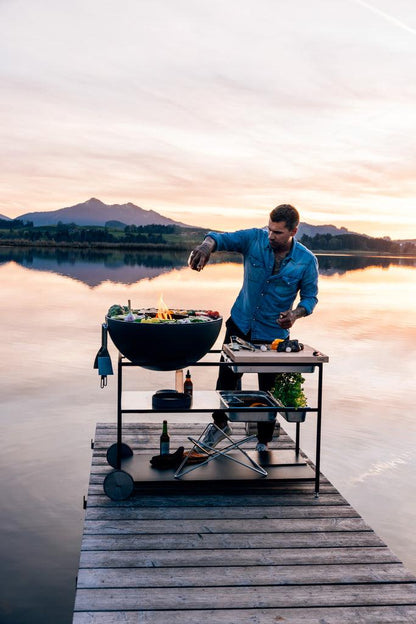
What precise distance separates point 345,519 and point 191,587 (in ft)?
4.31

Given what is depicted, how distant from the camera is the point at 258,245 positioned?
476 cm

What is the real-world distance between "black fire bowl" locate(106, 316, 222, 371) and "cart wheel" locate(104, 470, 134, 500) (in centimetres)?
74

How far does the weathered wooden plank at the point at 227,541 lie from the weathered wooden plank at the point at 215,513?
0.86 ft

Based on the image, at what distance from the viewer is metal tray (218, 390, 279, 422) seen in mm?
4234

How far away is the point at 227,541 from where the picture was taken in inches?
144

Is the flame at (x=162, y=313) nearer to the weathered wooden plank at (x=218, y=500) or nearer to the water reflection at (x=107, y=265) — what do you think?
the weathered wooden plank at (x=218, y=500)

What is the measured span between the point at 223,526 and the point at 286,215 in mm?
2096

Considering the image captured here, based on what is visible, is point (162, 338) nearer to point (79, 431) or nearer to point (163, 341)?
point (163, 341)

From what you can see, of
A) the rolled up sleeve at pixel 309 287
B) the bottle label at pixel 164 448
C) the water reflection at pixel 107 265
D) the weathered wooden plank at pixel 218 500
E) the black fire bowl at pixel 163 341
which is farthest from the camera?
the water reflection at pixel 107 265

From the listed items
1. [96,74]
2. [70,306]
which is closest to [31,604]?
[96,74]

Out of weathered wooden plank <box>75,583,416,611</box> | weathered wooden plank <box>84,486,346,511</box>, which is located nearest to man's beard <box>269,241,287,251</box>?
weathered wooden plank <box>84,486,346,511</box>

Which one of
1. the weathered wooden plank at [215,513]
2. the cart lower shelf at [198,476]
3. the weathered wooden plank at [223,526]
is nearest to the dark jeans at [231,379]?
the cart lower shelf at [198,476]

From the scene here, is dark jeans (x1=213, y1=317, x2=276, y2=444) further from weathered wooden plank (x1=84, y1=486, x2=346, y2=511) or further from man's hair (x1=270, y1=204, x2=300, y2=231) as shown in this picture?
man's hair (x1=270, y1=204, x2=300, y2=231)

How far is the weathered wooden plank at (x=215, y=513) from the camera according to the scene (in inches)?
156
